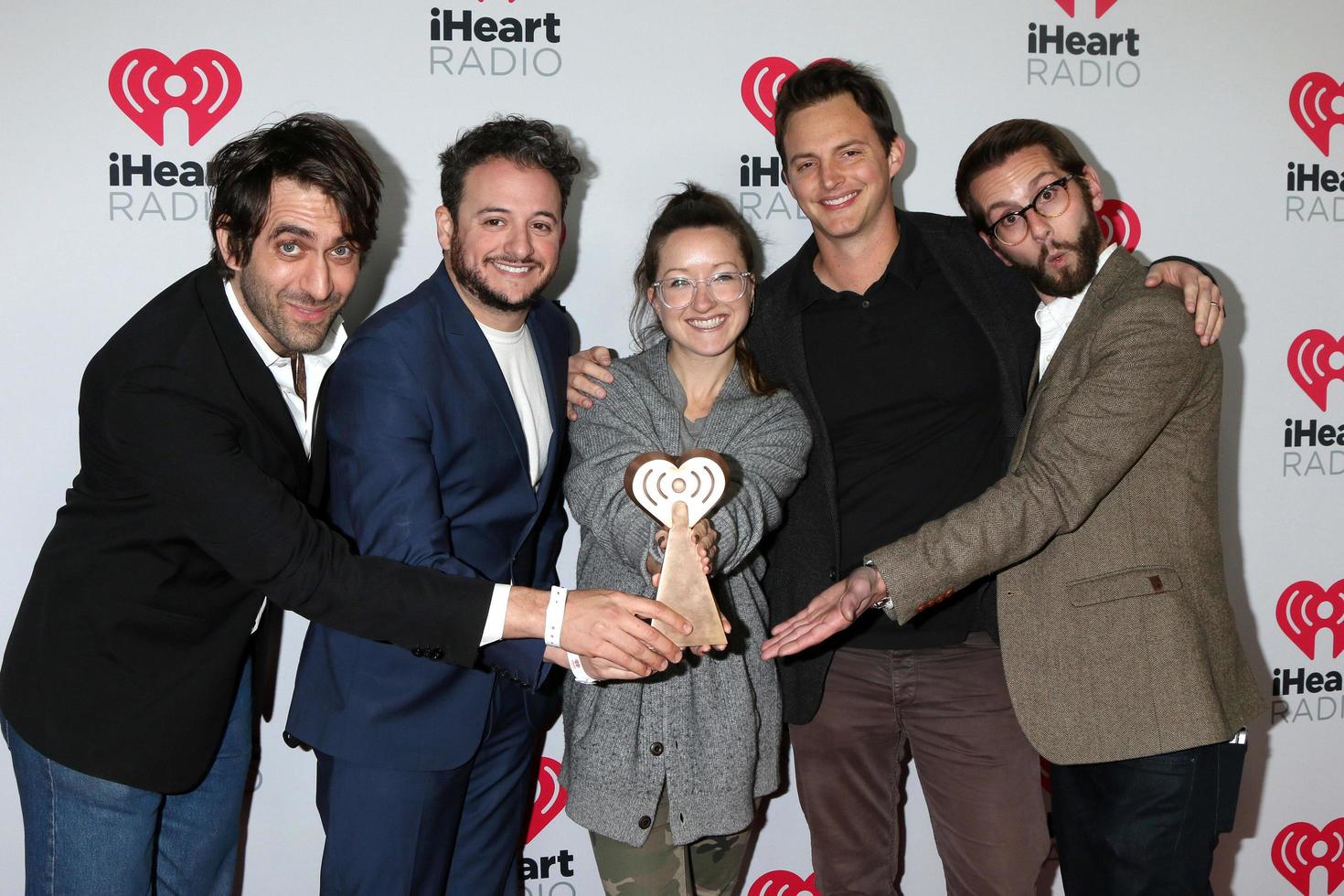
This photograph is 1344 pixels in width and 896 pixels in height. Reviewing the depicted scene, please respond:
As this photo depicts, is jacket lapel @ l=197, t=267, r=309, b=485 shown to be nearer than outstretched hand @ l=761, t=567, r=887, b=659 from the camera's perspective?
Yes

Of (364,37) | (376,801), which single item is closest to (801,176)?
(364,37)

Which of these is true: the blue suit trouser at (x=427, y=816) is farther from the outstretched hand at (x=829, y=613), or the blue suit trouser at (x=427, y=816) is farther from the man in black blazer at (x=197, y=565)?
the outstretched hand at (x=829, y=613)

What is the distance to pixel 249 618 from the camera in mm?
1938

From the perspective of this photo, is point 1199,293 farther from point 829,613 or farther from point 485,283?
point 485,283

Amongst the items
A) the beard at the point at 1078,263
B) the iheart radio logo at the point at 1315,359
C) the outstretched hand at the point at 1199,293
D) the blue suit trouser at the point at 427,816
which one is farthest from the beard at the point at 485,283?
the iheart radio logo at the point at 1315,359

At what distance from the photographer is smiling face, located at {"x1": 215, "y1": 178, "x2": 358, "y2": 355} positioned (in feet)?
6.04

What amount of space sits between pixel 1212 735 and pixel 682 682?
964 mm

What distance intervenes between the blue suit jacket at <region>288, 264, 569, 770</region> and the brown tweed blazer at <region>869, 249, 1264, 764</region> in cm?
76

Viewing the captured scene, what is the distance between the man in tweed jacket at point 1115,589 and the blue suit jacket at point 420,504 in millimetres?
590

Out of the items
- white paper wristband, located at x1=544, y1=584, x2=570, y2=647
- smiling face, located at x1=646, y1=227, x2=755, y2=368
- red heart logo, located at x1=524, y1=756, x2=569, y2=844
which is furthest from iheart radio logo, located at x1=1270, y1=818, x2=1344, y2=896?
white paper wristband, located at x1=544, y1=584, x2=570, y2=647

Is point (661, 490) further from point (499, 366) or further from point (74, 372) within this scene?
point (74, 372)

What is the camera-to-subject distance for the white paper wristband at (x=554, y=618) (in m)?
1.82

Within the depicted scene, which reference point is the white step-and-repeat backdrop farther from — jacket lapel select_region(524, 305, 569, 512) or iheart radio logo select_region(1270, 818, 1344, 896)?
jacket lapel select_region(524, 305, 569, 512)

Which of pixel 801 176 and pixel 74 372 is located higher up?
pixel 801 176
